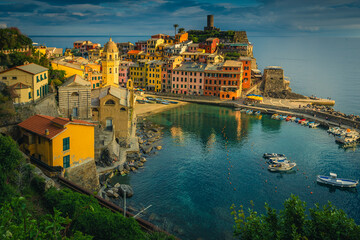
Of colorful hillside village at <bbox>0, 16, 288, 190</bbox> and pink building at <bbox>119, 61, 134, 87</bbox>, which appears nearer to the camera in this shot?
colorful hillside village at <bbox>0, 16, 288, 190</bbox>

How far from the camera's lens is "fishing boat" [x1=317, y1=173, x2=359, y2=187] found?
3616cm

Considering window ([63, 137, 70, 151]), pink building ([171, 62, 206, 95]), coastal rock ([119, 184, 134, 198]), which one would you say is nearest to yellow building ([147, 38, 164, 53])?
pink building ([171, 62, 206, 95])

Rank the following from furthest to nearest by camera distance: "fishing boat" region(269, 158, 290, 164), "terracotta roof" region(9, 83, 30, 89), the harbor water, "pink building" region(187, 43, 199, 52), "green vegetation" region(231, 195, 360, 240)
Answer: "pink building" region(187, 43, 199, 52)
"fishing boat" region(269, 158, 290, 164)
"terracotta roof" region(9, 83, 30, 89)
the harbor water
"green vegetation" region(231, 195, 360, 240)

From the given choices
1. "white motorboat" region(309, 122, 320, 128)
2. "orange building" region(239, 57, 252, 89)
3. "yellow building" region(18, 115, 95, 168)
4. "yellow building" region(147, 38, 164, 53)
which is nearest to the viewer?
"yellow building" region(18, 115, 95, 168)

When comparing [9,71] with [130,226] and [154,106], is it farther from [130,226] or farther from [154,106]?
[154,106]

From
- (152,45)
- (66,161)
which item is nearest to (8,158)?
(66,161)

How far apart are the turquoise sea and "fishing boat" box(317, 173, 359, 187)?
90 cm

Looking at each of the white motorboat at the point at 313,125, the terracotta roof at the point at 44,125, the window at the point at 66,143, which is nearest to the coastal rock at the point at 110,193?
the window at the point at 66,143

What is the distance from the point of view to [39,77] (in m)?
37.3

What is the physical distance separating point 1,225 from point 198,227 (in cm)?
1978

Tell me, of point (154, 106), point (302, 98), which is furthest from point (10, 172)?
point (302, 98)

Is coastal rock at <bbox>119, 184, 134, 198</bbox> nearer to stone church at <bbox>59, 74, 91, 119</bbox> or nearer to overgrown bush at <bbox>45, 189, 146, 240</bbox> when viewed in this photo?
overgrown bush at <bbox>45, 189, 146, 240</bbox>

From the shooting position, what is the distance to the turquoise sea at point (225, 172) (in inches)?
1179

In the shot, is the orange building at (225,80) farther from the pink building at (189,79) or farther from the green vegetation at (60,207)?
the green vegetation at (60,207)
